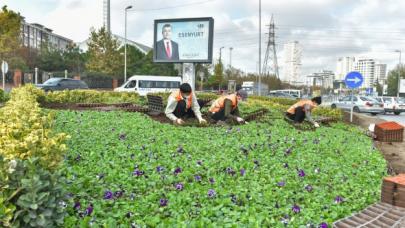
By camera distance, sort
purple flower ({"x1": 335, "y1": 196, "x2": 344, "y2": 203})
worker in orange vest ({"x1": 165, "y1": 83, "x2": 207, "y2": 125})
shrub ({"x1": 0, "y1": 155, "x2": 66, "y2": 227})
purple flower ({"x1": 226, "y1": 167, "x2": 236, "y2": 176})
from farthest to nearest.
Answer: worker in orange vest ({"x1": 165, "y1": 83, "x2": 207, "y2": 125}) → purple flower ({"x1": 226, "y1": 167, "x2": 236, "y2": 176}) → purple flower ({"x1": 335, "y1": 196, "x2": 344, "y2": 203}) → shrub ({"x1": 0, "y1": 155, "x2": 66, "y2": 227})

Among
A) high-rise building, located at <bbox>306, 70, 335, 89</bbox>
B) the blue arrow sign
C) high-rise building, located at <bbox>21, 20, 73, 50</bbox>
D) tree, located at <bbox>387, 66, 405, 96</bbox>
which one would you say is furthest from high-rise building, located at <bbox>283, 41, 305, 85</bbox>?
the blue arrow sign

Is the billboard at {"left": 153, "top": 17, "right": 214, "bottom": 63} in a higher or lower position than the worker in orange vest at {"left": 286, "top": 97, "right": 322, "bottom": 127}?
higher

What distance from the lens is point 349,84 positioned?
1449cm

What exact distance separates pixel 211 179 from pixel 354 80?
39.1 feet

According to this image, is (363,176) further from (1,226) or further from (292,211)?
(1,226)

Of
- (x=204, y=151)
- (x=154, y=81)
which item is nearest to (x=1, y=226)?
(x=204, y=151)

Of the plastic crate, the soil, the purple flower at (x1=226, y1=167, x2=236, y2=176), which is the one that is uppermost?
the purple flower at (x1=226, y1=167, x2=236, y2=176)

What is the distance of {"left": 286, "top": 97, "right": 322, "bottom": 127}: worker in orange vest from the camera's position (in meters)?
9.99

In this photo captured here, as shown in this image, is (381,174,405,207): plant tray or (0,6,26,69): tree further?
(0,6,26,69): tree

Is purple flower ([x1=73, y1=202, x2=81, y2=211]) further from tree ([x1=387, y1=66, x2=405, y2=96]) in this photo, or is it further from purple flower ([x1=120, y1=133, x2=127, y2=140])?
tree ([x1=387, y1=66, x2=405, y2=96])

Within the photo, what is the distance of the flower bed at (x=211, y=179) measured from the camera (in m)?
3.05

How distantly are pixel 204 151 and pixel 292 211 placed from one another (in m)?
2.32

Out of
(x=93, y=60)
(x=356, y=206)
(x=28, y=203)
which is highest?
(x=93, y=60)

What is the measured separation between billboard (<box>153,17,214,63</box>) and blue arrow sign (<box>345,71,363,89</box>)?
5312 millimetres
